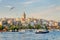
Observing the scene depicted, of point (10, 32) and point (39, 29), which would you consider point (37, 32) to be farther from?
point (10, 32)

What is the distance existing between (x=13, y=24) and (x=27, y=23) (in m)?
0.70

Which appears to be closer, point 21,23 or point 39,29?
point 21,23

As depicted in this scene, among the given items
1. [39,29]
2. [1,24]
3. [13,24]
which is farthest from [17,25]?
[39,29]

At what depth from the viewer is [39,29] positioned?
13.0m

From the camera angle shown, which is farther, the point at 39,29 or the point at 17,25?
the point at 39,29

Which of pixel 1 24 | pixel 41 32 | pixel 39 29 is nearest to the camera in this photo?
pixel 1 24

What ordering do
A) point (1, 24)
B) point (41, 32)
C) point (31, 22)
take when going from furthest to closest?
point (41, 32) → point (1, 24) → point (31, 22)

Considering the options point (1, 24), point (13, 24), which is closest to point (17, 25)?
point (13, 24)

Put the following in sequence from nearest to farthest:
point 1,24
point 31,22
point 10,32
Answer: point 31,22 → point 1,24 → point 10,32

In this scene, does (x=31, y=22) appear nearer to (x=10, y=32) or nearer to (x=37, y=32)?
(x=37, y=32)

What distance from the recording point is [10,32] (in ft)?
49.3

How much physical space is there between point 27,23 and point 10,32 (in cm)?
400

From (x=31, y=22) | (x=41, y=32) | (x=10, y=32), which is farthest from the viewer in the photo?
(x=10, y=32)

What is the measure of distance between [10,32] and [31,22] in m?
4.33
